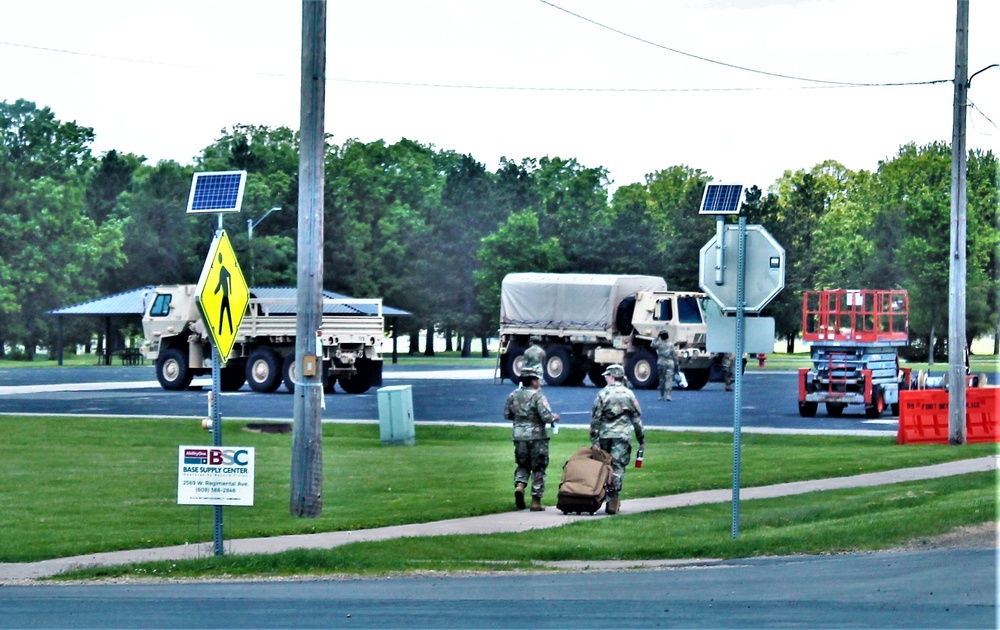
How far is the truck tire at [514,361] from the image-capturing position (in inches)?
1886

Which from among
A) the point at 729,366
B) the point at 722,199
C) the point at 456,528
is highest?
the point at 722,199

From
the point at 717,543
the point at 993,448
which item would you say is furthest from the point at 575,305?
the point at 717,543

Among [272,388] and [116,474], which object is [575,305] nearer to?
[272,388]

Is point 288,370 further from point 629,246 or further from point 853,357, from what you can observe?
point 629,246

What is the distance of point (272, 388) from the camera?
1640 inches

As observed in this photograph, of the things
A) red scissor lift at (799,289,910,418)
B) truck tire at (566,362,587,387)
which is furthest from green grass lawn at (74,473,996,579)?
truck tire at (566,362,587,387)

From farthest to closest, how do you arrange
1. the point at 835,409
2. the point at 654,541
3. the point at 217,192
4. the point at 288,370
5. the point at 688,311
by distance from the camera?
the point at 688,311 → the point at 288,370 → the point at 835,409 → the point at 217,192 → the point at 654,541

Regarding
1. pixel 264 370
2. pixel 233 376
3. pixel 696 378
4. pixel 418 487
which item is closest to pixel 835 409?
pixel 696 378

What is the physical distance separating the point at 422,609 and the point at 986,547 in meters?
5.93

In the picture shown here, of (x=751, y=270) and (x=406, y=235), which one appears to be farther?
(x=406, y=235)

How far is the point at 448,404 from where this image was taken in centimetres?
3766

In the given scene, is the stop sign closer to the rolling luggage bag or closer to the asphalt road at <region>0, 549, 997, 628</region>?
the asphalt road at <region>0, 549, 997, 628</region>

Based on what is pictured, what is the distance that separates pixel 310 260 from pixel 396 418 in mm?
9517

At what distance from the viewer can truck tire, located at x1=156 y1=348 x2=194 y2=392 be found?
4350 cm
